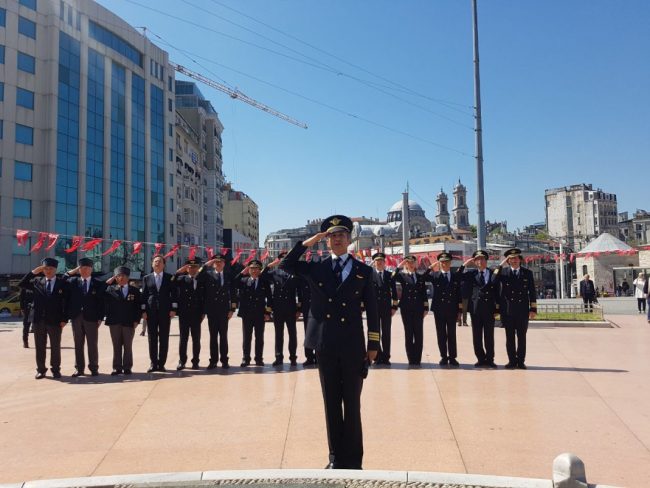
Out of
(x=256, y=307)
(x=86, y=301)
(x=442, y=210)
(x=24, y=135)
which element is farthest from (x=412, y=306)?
(x=442, y=210)

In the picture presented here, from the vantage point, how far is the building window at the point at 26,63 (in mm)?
37531

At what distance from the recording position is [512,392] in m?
6.69

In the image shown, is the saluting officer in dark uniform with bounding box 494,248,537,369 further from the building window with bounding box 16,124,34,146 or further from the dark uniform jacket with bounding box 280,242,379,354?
the building window with bounding box 16,124,34,146

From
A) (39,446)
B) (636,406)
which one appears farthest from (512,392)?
(39,446)

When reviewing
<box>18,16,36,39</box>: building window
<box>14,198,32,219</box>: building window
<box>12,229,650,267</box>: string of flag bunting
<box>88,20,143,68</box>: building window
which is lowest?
<box>12,229,650,267</box>: string of flag bunting

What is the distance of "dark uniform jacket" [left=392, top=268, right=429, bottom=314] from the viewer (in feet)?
29.6

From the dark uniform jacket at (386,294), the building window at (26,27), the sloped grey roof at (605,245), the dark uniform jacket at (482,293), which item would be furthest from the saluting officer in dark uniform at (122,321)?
the sloped grey roof at (605,245)

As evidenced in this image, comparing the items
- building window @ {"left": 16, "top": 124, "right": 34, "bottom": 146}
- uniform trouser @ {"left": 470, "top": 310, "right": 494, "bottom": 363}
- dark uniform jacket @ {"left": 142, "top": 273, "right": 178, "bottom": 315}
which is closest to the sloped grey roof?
uniform trouser @ {"left": 470, "top": 310, "right": 494, "bottom": 363}

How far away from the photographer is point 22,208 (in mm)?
37375

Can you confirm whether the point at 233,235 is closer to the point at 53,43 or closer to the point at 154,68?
the point at 154,68

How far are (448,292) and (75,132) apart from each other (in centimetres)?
4028

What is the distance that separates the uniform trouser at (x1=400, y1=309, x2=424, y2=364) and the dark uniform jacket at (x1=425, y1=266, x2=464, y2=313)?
0.38 meters

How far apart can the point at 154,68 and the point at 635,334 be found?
50599 mm

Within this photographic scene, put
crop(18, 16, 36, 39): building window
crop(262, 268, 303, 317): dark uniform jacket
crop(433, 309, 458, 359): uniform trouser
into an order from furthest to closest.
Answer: crop(18, 16, 36, 39): building window
crop(262, 268, 303, 317): dark uniform jacket
crop(433, 309, 458, 359): uniform trouser
